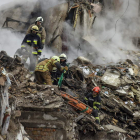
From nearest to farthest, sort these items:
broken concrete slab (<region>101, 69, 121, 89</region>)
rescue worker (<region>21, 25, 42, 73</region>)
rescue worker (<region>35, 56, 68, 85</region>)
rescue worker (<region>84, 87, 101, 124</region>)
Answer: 1. rescue worker (<region>35, 56, 68, 85</region>)
2. rescue worker (<region>84, 87, 101, 124</region>)
3. rescue worker (<region>21, 25, 42, 73</region>)
4. broken concrete slab (<region>101, 69, 121, 89</region>)

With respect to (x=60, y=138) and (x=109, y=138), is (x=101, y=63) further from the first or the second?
(x=60, y=138)

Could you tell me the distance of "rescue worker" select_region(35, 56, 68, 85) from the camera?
6.57m

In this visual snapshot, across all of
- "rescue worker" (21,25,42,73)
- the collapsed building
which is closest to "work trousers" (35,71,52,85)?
the collapsed building

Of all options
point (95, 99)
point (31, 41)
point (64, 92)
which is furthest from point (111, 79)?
point (64, 92)

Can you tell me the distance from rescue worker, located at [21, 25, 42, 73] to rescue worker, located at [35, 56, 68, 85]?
2.80 feet

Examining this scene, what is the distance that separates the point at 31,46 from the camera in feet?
25.2

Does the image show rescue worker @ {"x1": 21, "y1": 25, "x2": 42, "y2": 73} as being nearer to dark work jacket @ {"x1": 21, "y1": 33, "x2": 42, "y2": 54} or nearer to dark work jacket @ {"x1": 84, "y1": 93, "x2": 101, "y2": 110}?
dark work jacket @ {"x1": 21, "y1": 33, "x2": 42, "y2": 54}

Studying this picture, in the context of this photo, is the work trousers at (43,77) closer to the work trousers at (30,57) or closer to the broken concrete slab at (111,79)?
the work trousers at (30,57)

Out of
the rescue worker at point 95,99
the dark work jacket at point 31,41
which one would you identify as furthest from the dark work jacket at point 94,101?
the dark work jacket at point 31,41

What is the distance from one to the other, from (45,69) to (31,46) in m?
1.49

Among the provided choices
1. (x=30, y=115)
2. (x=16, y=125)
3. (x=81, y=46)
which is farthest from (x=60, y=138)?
(x=81, y=46)

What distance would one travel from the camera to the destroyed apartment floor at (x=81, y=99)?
4180mm

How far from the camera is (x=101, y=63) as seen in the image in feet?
41.0

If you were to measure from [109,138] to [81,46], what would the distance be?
8843 millimetres
